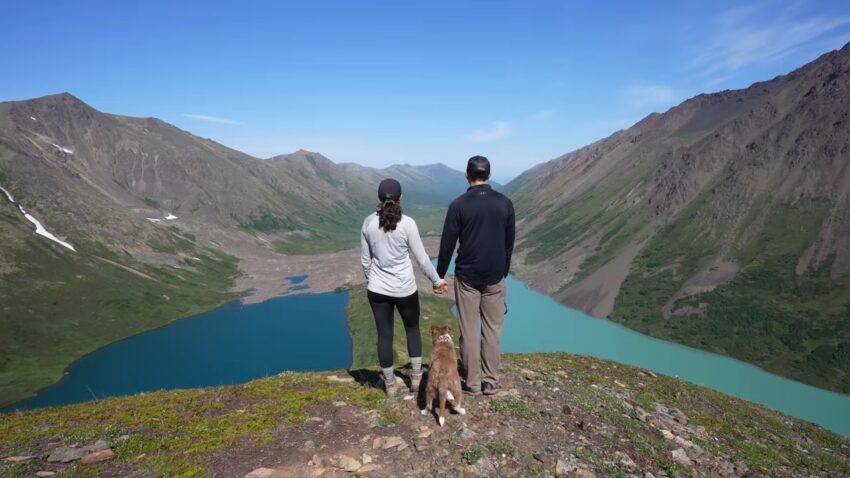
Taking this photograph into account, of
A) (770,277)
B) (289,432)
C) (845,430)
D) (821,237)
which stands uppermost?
(289,432)

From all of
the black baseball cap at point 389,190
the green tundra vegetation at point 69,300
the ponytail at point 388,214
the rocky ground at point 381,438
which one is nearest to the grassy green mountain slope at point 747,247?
the rocky ground at point 381,438

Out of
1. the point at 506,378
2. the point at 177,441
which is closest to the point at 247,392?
the point at 177,441

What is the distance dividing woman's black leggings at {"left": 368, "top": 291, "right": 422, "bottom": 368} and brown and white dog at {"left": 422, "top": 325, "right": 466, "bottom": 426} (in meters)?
0.83

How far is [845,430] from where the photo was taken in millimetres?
73125

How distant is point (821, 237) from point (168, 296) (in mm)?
193236

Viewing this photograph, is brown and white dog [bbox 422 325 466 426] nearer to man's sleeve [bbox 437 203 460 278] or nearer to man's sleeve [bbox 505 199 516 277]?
man's sleeve [bbox 437 203 460 278]

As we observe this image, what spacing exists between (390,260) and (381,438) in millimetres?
4047

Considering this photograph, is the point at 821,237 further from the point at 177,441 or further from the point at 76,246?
the point at 76,246

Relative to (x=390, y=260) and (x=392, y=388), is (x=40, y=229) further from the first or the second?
(x=390, y=260)

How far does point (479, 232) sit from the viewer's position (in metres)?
10.7

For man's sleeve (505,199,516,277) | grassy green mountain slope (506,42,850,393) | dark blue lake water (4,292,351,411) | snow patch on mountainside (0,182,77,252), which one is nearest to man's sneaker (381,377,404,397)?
man's sleeve (505,199,516,277)

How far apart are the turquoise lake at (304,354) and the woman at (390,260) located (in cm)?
8643

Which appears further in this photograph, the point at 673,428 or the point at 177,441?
the point at 673,428

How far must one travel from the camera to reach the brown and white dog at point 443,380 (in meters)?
10.2
